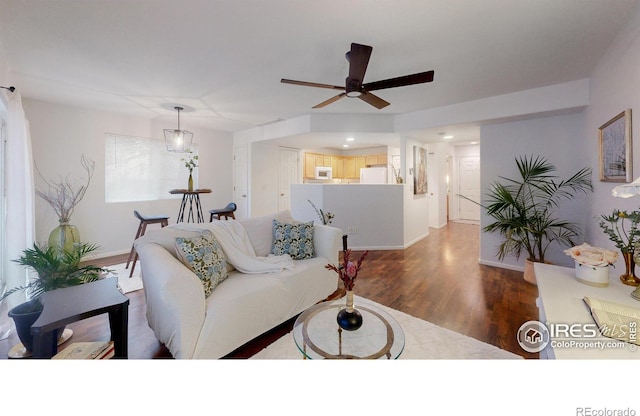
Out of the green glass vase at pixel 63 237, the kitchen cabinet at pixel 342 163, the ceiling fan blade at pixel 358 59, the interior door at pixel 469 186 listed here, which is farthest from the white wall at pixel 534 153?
the green glass vase at pixel 63 237

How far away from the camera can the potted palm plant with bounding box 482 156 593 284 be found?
10.1 feet

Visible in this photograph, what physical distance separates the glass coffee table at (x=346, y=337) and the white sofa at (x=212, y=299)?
0.45 metres

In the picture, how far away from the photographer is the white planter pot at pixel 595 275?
1.32 meters

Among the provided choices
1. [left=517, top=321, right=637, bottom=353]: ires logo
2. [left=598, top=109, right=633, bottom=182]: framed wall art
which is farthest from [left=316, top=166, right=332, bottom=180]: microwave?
[left=517, top=321, right=637, bottom=353]: ires logo

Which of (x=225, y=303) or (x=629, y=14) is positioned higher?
(x=629, y=14)

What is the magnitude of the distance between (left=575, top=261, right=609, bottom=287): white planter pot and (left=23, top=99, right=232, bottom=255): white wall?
564 cm

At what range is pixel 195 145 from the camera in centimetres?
507

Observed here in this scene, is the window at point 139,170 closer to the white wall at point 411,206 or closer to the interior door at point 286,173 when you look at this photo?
the interior door at point 286,173

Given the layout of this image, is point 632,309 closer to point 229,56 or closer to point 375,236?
point 229,56

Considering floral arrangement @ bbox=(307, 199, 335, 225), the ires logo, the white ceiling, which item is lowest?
the ires logo

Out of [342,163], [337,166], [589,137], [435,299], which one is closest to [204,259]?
[435,299]

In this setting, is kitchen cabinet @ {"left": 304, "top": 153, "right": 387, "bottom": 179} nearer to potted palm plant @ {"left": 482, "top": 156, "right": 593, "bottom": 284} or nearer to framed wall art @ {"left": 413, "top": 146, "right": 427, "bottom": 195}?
framed wall art @ {"left": 413, "top": 146, "right": 427, "bottom": 195}
